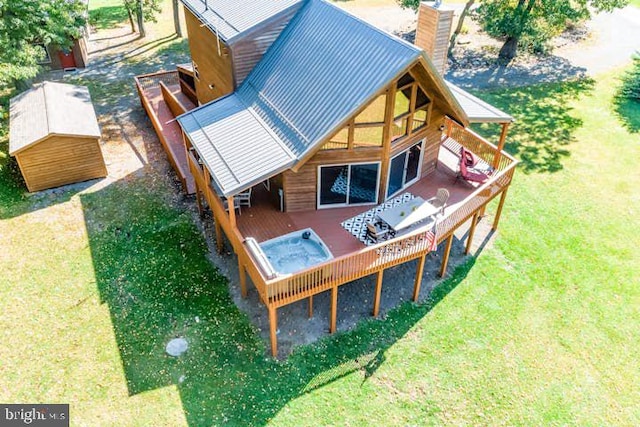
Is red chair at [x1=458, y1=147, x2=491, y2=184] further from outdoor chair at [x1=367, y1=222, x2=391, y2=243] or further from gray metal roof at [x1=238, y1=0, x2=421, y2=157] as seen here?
gray metal roof at [x1=238, y1=0, x2=421, y2=157]

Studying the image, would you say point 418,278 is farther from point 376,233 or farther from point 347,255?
point 347,255

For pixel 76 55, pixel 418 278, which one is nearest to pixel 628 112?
pixel 418 278

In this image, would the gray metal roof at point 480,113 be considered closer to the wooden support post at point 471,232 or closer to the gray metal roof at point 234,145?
the wooden support post at point 471,232

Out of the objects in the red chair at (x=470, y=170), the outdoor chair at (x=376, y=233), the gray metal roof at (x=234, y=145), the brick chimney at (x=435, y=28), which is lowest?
the outdoor chair at (x=376, y=233)

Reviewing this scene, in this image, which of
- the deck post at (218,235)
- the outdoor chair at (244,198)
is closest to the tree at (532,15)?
the outdoor chair at (244,198)

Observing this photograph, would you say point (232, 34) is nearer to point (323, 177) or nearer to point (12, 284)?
point (323, 177)

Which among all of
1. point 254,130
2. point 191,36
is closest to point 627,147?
point 254,130

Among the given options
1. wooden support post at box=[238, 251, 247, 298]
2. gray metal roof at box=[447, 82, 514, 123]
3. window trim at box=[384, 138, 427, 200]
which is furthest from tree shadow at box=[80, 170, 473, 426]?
gray metal roof at box=[447, 82, 514, 123]
